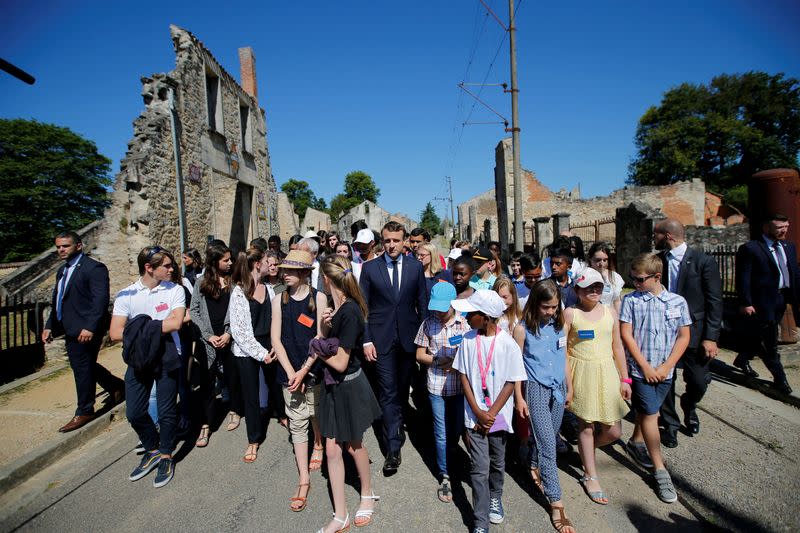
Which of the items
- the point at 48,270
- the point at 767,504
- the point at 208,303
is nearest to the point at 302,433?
the point at 208,303

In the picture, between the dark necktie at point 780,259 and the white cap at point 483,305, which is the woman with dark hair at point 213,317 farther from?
the dark necktie at point 780,259

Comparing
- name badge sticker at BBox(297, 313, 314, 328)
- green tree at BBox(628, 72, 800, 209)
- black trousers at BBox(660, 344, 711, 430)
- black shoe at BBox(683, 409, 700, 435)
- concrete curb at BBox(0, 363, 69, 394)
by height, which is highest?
green tree at BBox(628, 72, 800, 209)

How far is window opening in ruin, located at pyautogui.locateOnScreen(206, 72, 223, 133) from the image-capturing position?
1265cm

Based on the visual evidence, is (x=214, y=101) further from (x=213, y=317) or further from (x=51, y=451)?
(x=51, y=451)

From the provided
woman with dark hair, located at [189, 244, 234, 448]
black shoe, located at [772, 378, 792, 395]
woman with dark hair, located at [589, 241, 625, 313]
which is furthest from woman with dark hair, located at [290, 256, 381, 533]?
black shoe, located at [772, 378, 792, 395]

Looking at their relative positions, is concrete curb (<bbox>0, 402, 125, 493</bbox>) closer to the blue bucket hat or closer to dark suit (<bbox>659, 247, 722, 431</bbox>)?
the blue bucket hat

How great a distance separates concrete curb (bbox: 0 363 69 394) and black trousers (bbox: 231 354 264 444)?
15.3 ft

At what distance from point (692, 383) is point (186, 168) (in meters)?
11.6

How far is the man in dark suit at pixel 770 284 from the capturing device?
182 inches

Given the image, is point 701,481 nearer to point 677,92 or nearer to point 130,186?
point 130,186

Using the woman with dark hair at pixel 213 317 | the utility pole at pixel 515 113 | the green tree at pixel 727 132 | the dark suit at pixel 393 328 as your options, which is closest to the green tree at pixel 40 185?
the utility pole at pixel 515 113

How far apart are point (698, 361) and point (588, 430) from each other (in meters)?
1.59

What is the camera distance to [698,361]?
12.5 ft

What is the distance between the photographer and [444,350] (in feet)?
10.8
